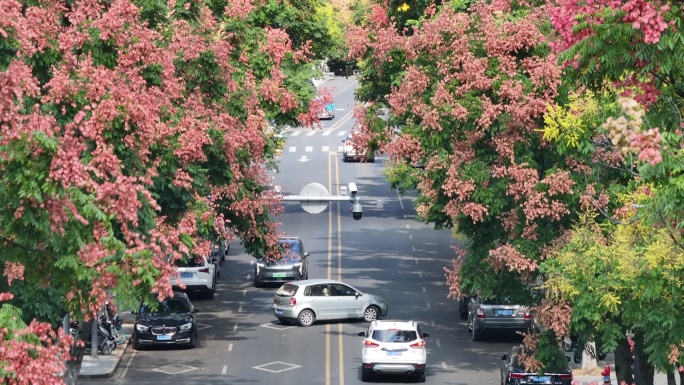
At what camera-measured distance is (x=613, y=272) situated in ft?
84.3

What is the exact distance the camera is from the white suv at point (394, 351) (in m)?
39.4

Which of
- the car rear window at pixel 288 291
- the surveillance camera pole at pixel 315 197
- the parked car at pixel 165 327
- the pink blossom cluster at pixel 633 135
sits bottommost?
the parked car at pixel 165 327

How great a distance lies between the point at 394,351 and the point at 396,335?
20.8 inches

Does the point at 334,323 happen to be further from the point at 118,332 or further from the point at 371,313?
the point at 118,332

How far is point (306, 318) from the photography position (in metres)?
49.3

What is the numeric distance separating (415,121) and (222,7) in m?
10.8

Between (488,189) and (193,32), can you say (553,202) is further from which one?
(193,32)

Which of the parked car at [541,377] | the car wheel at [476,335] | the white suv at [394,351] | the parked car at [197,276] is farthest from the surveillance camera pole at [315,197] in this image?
the parked car at [197,276]

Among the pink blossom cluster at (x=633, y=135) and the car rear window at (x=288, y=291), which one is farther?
the car rear window at (x=288, y=291)

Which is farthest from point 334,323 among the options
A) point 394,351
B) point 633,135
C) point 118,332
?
point 633,135

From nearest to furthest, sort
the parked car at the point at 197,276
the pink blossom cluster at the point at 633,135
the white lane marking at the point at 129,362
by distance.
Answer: the pink blossom cluster at the point at 633,135, the white lane marking at the point at 129,362, the parked car at the point at 197,276

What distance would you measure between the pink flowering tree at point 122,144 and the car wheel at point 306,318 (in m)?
3.94

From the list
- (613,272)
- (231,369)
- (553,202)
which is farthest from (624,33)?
(231,369)

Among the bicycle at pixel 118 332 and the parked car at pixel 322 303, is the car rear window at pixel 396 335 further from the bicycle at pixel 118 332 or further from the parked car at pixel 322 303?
the bicycle at pixel 118 332
